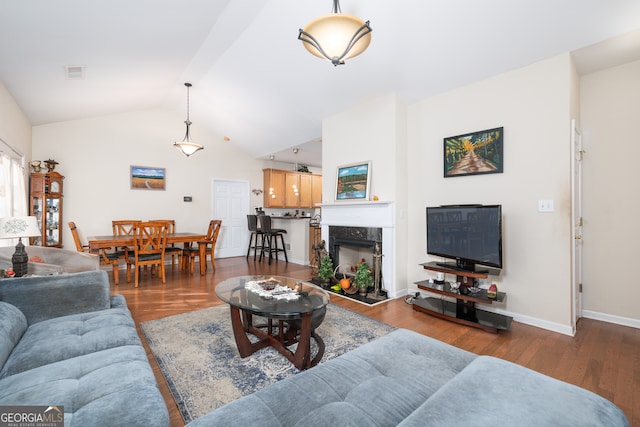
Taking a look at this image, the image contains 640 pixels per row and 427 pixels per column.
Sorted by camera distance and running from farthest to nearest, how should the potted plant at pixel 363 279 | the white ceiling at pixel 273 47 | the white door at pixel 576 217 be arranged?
1. the potted plant at pixel 363 279
2. the white door at pixel 576 217
3. the white ceiling at pixel 273 47

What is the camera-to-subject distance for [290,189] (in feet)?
25.2

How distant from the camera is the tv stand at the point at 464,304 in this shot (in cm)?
270

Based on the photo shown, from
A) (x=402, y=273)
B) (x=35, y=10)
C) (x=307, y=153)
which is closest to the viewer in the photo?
(x=35, y=10)

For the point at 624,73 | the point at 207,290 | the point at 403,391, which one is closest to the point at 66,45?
the point at 207,290

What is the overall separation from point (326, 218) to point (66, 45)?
11.8ft

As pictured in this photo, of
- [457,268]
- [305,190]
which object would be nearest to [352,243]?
[457,268]

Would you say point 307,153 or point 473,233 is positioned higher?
point 307,153

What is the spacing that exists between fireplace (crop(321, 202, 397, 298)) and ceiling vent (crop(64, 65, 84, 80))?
3.49 metres

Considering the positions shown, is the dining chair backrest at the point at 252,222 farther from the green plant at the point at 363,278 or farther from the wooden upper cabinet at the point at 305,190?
the green plant at the point at 363,278

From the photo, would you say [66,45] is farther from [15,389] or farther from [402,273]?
[402,273]

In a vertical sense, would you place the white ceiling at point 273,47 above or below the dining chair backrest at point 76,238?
above

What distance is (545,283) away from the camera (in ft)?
9.07

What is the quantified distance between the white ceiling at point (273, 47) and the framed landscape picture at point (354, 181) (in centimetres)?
93

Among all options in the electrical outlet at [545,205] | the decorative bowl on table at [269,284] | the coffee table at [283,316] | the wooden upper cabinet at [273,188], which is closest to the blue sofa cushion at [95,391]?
the coffee table at [283,316]
